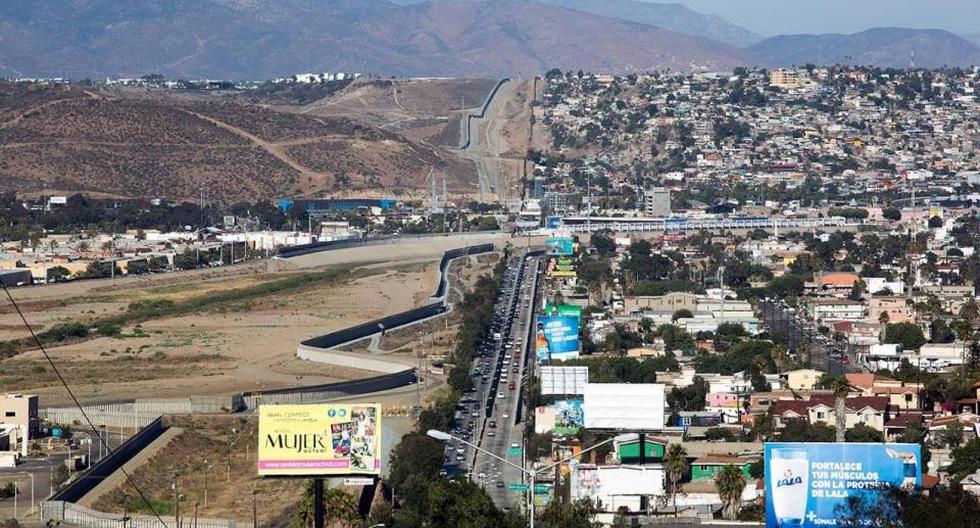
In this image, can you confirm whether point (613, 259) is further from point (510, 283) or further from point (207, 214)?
point (207, 214)

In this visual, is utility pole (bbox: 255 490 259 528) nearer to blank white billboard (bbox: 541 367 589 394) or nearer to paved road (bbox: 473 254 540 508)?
paved road (bbox: 473 254 540 508)

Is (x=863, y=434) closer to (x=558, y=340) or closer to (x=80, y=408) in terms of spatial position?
(x=558, y=340)

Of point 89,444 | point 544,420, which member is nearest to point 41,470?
point 89,444

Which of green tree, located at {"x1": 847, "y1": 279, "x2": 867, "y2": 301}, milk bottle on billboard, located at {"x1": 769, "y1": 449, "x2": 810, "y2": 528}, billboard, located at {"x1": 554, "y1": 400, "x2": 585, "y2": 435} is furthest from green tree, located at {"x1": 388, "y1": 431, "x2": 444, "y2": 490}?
green tree, located at {"x1": 847, "y1": 279, "x2": 867, "y2": 301}

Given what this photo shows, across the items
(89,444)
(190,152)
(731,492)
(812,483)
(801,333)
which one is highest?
(190,152)

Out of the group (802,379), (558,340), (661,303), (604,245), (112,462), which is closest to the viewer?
(112,462)

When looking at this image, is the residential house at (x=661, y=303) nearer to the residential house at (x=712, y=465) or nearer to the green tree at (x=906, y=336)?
the green tree at (x=906, y=336)

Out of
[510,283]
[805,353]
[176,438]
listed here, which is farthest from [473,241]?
[176,438]
